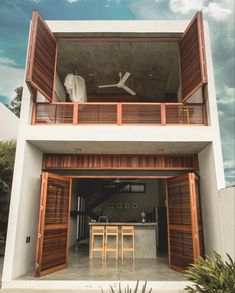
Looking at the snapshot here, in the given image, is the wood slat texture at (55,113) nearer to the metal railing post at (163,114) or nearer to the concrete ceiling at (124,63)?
the concrete ceiling at (124,63)

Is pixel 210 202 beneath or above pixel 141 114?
beneath

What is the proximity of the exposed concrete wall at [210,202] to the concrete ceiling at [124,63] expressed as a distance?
317 cm

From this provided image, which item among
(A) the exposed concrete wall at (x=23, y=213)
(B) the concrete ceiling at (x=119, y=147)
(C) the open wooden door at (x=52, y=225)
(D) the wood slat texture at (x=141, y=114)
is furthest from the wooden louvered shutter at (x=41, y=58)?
(C) the open wooden door at (x=52, y=225)

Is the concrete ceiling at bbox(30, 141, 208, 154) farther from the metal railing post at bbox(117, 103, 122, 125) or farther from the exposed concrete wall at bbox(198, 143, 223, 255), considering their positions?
the metal railing post at bbox(117, 103, 122, 125)

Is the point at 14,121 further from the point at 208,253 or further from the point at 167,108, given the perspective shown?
the point at 208,253

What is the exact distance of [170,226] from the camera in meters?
6.36

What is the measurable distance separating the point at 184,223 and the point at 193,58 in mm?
3875

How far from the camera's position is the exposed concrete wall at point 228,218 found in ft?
15.5

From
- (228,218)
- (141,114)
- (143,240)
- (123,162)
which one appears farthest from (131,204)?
(228,218)

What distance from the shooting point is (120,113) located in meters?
6.09

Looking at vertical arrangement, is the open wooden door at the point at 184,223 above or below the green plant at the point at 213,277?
above

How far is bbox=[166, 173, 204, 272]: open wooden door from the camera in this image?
5469 millimetres

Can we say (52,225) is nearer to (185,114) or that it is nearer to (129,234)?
(129,234)

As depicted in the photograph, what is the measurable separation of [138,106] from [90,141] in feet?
4.98
